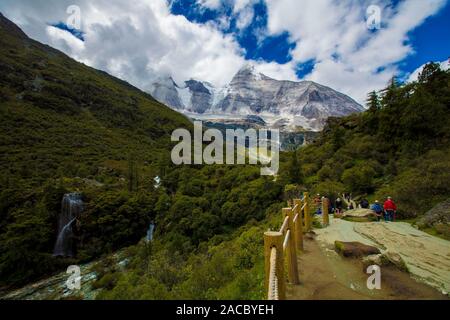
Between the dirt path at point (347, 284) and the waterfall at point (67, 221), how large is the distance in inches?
1419

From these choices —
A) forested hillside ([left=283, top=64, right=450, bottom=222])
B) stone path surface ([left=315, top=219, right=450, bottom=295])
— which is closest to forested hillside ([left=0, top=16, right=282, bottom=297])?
stone path surface ([left=315, top=219, right=450, bottom=295])

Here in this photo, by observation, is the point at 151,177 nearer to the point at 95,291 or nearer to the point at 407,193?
the point at 95,291

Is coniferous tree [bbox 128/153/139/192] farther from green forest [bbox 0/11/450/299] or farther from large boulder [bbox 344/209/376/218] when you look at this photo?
large boulder [bbox 344/209/376/218]

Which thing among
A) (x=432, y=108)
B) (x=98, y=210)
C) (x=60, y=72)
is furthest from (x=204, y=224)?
(x=60, y=72)

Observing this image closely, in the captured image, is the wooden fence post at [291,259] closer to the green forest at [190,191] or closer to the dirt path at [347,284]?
the dirt path at [347,284]

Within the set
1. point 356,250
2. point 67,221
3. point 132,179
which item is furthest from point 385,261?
point 132,179

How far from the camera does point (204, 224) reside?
3538cm

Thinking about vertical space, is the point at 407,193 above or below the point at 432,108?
below

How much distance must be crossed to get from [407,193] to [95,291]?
1028 inches

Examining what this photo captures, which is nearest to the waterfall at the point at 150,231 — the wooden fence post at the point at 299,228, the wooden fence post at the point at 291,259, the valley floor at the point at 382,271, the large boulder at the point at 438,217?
the valley floor at the point at 382,271

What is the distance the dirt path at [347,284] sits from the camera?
17.2 feet

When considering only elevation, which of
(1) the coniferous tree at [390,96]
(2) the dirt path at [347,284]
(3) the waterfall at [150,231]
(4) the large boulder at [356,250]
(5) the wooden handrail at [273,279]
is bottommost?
(3) the waterfall at [150,231]

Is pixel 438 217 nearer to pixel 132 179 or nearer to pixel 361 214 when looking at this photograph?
pixel 361 214
